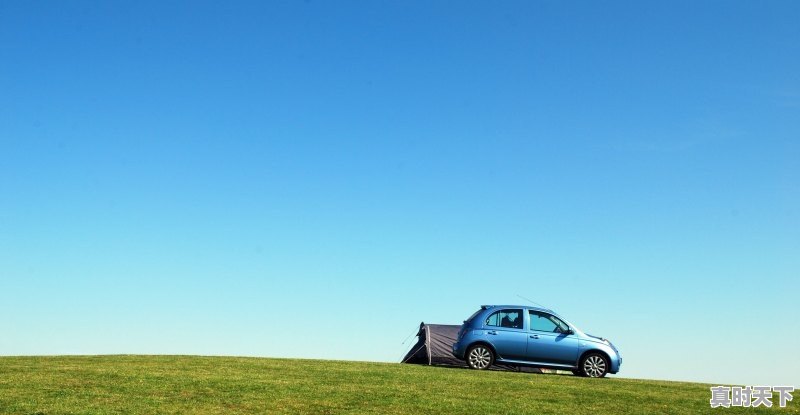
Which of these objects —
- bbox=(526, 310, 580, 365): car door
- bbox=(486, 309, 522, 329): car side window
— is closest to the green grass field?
bbox=(526, 310, 580, 365): car door

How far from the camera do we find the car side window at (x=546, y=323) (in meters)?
21.2

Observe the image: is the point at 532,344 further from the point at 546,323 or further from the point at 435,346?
the point at 435,346

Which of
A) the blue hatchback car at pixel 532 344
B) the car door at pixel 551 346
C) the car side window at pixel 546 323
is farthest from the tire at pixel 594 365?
the car side window at pixel 546 323

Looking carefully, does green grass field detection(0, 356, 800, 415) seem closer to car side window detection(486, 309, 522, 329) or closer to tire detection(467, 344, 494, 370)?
tire detection(467, 344, 494, 370)

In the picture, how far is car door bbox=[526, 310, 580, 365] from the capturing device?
20.9m

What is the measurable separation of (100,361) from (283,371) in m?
5.09

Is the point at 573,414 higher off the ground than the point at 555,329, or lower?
lower

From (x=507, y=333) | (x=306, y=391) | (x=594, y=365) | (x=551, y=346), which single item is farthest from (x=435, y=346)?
(x=306, y=391)

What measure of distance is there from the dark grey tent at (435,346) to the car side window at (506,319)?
20.0 feet

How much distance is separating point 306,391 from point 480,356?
297 inches

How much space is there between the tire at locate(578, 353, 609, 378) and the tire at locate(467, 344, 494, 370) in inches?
97.1

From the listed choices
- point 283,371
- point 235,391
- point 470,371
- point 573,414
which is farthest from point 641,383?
point 235,391

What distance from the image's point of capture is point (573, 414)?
13078 millimetres

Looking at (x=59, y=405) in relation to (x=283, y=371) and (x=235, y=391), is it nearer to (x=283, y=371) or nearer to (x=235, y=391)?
(x=235, y=391)
